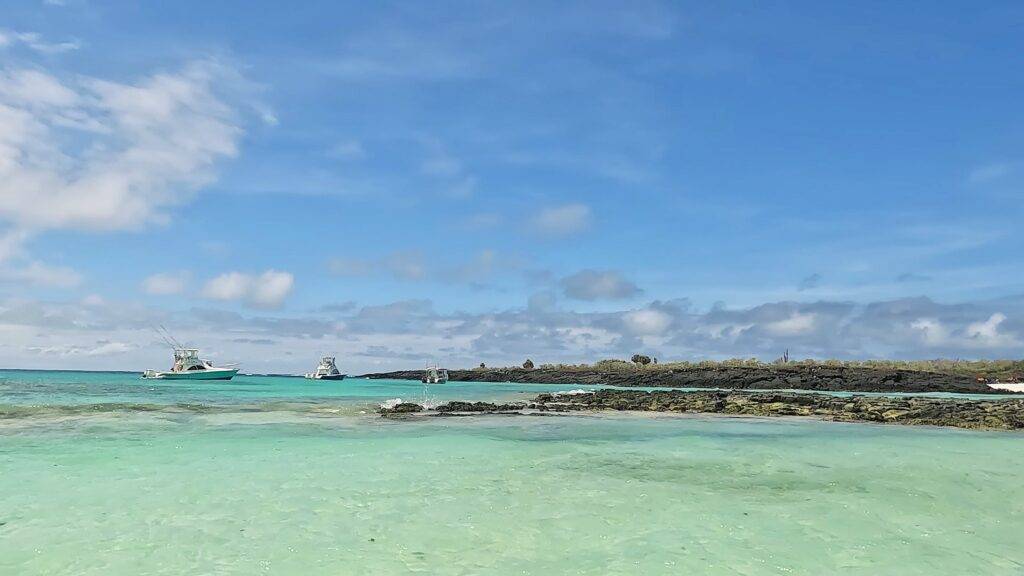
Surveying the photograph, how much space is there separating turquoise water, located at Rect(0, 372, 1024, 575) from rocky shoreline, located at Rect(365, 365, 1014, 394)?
5573 centimetres

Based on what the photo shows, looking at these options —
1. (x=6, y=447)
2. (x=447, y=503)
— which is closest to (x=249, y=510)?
(x=447, y=503)

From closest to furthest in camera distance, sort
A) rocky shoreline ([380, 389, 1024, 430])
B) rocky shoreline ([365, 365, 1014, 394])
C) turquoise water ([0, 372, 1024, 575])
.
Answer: turquoise water ([0, 372, 1024, 575]), rocky shoreline ([380, 389, 1024, 430]), rocky shoreline ([365, 365, 1014, 394])

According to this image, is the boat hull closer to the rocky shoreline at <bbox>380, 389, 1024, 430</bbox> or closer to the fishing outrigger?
the fishing outrigger

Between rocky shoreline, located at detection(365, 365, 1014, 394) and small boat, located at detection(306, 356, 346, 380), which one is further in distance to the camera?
small boat, located at detection(306, 356, 346, 380)

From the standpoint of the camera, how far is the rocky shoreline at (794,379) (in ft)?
226

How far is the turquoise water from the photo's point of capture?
319 inches

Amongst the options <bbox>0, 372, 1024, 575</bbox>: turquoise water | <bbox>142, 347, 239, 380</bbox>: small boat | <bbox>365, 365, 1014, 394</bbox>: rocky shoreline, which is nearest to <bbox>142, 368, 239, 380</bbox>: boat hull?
<bbox>142, 347, 239, 380</bbox>: small boat

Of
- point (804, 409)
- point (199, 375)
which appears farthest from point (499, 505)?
point (199, 375)

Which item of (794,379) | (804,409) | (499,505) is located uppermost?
(794,379)

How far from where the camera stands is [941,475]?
575 inches

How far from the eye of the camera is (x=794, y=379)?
76688mm

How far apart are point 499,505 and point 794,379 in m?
74.1

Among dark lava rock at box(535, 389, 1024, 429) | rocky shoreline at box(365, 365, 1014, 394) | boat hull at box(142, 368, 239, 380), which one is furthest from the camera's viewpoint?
boat hull at box(142, 368, 239, 380)

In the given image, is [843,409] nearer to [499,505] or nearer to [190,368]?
[499,505]
